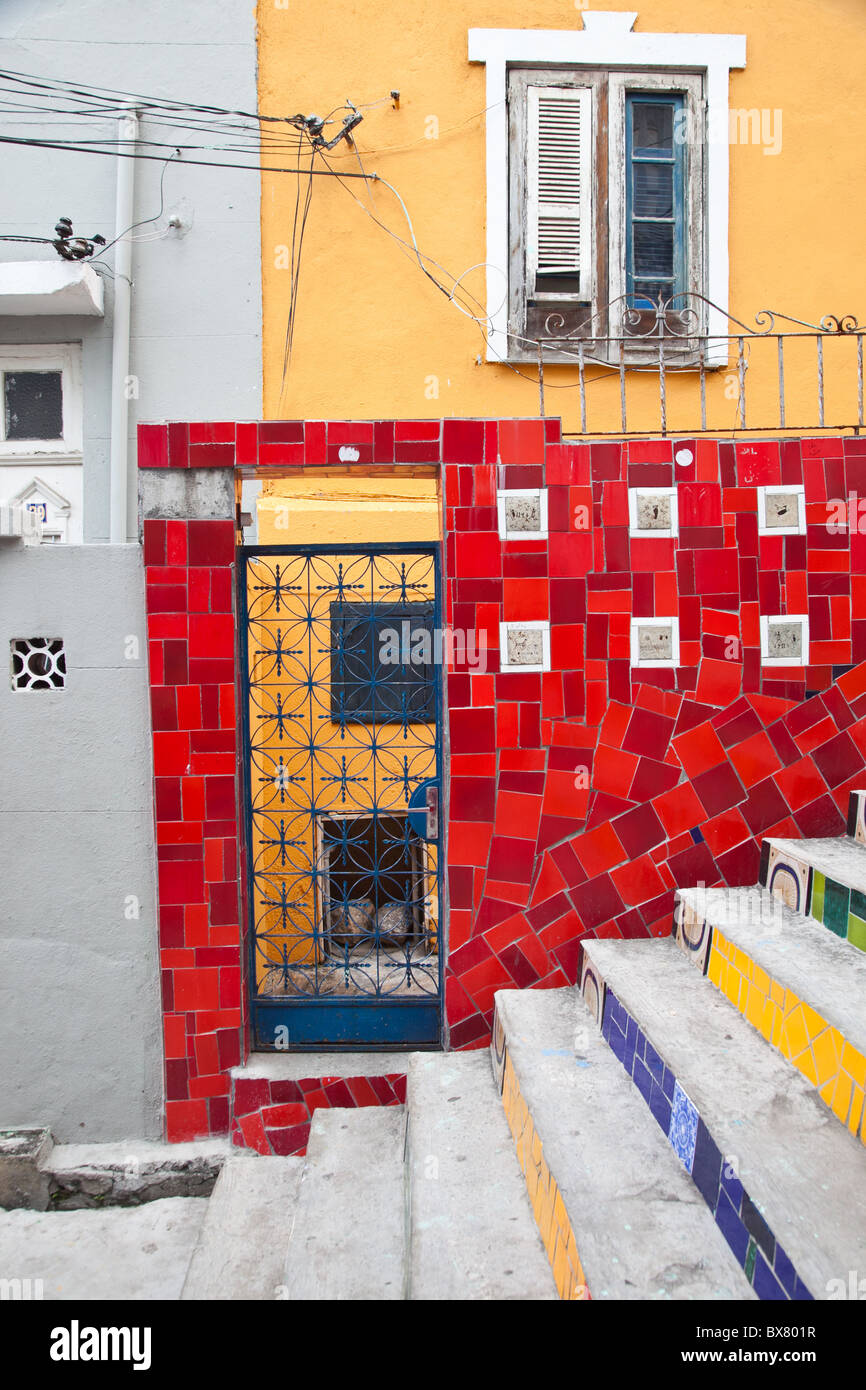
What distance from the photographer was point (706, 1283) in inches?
68.1

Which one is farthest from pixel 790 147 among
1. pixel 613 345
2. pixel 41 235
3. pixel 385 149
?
pixel 41 235

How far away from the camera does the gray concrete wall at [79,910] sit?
3080 millimetres

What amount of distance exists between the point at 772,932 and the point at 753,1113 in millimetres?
754

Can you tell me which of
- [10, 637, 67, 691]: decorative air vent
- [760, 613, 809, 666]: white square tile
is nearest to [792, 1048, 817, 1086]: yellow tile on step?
[760, 613, 809, 666]: white square tile

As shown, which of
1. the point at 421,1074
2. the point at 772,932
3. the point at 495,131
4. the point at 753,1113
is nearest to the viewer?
the point at 753,1113

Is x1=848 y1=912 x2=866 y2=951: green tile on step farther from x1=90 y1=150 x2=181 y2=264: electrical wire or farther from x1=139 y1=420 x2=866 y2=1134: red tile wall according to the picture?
x1=90 y1=150 x2=181 y2=264: electrical wire

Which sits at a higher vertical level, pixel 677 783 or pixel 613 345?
pixel 613 345

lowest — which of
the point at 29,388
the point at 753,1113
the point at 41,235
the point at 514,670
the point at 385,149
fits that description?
the point at 753,1113

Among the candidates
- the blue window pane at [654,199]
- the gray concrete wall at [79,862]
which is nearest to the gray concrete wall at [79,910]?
the gray concrete wall at [79,862]

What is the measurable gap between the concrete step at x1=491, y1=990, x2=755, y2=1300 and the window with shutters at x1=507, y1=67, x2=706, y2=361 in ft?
12.3

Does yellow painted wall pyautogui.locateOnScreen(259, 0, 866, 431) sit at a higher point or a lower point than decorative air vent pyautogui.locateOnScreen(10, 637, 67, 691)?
higher

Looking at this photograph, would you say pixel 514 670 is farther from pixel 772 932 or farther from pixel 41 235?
pixel 41 235

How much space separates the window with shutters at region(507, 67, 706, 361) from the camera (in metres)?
4.84

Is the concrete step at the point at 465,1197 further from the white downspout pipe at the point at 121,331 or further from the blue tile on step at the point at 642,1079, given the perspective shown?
the white downspout pipe at the point at 121,331
